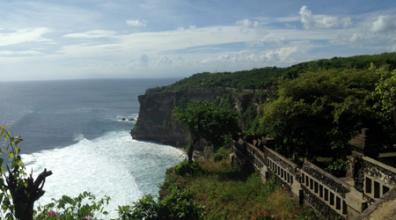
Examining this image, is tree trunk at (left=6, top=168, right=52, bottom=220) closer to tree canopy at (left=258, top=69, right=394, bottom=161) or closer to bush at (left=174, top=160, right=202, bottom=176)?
tree canopy at (left=258, top=69, right=394, bottom=161)

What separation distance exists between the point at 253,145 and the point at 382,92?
13020 millimetres

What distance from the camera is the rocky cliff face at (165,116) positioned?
89.5 m

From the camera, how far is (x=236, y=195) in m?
29.1

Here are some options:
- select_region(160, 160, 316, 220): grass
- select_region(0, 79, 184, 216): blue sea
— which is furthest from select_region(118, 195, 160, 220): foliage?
select_region(0, 79, 184, 216): blue sea

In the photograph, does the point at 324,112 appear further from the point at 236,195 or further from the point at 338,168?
the point at 236,195

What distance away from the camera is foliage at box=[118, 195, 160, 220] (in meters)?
16.5

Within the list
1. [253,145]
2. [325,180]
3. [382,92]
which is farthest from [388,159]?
[253,145]

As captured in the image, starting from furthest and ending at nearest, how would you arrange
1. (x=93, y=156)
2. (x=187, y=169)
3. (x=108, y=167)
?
(x=93, y=156), (x=108, y=167), (x=187, y=169)

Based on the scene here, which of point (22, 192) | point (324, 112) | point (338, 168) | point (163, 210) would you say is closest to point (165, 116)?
point (324, 112)

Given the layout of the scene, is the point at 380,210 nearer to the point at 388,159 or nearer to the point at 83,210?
the point at 83,210

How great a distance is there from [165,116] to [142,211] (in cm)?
8132

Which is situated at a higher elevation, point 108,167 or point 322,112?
point 322,112

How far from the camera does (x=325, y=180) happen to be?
20.0 meters

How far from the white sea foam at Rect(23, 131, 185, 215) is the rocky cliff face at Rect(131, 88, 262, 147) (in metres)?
4.13
